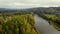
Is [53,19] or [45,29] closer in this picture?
[45,29]

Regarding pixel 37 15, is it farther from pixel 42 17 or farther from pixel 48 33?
pixel 48 33

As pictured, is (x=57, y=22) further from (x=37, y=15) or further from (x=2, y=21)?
(x=2, y=21)

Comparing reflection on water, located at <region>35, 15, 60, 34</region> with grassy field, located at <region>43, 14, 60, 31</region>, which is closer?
reflection on water, located at <region>35, 15, 60, 34</region>

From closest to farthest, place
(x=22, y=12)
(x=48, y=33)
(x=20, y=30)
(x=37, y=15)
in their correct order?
(x=20, y=30) → (x=48, y=33) → (x=22, y=12) → (x=37, y=15)

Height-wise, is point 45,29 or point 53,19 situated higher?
point 53,19

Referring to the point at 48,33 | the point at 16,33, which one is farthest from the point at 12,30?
the point at 48,33

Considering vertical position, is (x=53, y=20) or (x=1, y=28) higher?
(x=1, y=28)

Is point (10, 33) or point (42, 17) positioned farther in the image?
Answer: point (42, 17)

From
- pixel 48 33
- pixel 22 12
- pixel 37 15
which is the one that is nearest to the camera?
pixel 48 33

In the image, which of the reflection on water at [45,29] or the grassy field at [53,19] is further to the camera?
the grassy field at [53,19]
